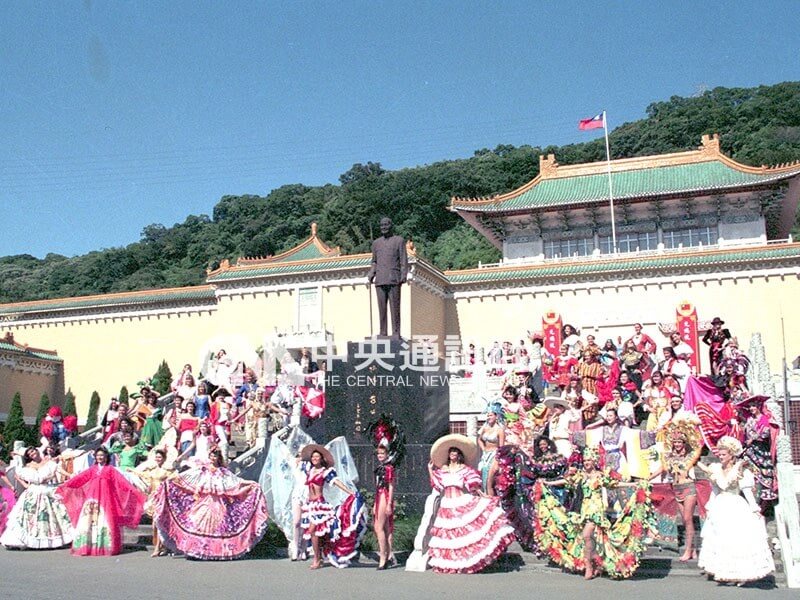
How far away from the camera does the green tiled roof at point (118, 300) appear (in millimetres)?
26469

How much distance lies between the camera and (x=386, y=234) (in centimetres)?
1034

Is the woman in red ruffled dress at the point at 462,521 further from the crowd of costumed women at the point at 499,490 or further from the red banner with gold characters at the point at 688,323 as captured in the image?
the red banner with gold characters at the point at 688,323

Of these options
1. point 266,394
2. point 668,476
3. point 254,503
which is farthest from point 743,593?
point 266,394

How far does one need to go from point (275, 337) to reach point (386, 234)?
48.2 ft

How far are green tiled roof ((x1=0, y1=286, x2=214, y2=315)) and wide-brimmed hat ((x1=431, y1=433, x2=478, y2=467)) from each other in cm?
1956

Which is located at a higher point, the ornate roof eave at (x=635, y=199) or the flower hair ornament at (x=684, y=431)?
the ornate roof eave at (x=635, y=199)

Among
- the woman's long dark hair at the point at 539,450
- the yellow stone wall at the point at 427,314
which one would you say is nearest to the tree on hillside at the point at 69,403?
the yellow stone wall at the point at 427,314

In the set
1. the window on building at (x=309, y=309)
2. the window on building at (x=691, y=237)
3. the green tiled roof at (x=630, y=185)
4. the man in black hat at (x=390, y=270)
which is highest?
the green tiled roof at (x=630, y=185)

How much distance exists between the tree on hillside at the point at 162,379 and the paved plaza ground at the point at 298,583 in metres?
15.7

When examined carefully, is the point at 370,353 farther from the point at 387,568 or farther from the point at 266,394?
the point at 266,394

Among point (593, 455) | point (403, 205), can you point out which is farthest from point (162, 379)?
point (403, 205)

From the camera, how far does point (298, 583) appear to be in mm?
6875

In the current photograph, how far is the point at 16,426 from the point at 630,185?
2038 centimetres

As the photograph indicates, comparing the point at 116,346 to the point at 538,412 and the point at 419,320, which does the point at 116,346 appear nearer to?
the point at 419,320
